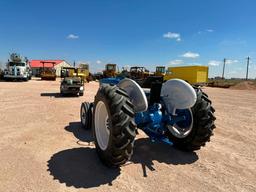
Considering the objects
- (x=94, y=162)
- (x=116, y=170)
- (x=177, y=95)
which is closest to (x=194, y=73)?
(x=177, y=95)

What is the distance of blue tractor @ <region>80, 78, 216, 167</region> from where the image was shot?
3498 mm

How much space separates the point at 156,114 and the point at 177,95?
0.57 metres

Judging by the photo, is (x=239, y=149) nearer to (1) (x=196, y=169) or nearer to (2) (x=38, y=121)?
(1) (x=196, y=169)

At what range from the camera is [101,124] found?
4434 mm

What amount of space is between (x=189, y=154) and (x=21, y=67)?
95.8ft

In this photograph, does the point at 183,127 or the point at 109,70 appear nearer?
the point at 183,127

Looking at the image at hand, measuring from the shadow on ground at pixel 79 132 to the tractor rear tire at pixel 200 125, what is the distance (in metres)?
2.27

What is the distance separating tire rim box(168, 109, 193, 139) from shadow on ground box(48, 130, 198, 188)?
0.37 meters

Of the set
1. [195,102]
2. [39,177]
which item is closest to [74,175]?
[39,177]

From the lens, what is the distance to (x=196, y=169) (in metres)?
3.97

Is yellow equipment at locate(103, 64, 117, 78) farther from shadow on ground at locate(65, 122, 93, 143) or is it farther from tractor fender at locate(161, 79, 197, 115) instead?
tractor fender at locate(161, 79, 197, 115)

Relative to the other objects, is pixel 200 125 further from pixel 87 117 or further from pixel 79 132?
pixel 79 132

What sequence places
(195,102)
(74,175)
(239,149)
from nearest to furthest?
(74,175), (195,102), (239,149)

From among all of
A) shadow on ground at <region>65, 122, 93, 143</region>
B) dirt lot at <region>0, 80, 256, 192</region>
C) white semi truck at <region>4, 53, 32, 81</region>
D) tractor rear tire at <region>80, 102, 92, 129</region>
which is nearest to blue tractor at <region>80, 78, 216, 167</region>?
dirt lot at <region>0, 80, 256, 192</region>
